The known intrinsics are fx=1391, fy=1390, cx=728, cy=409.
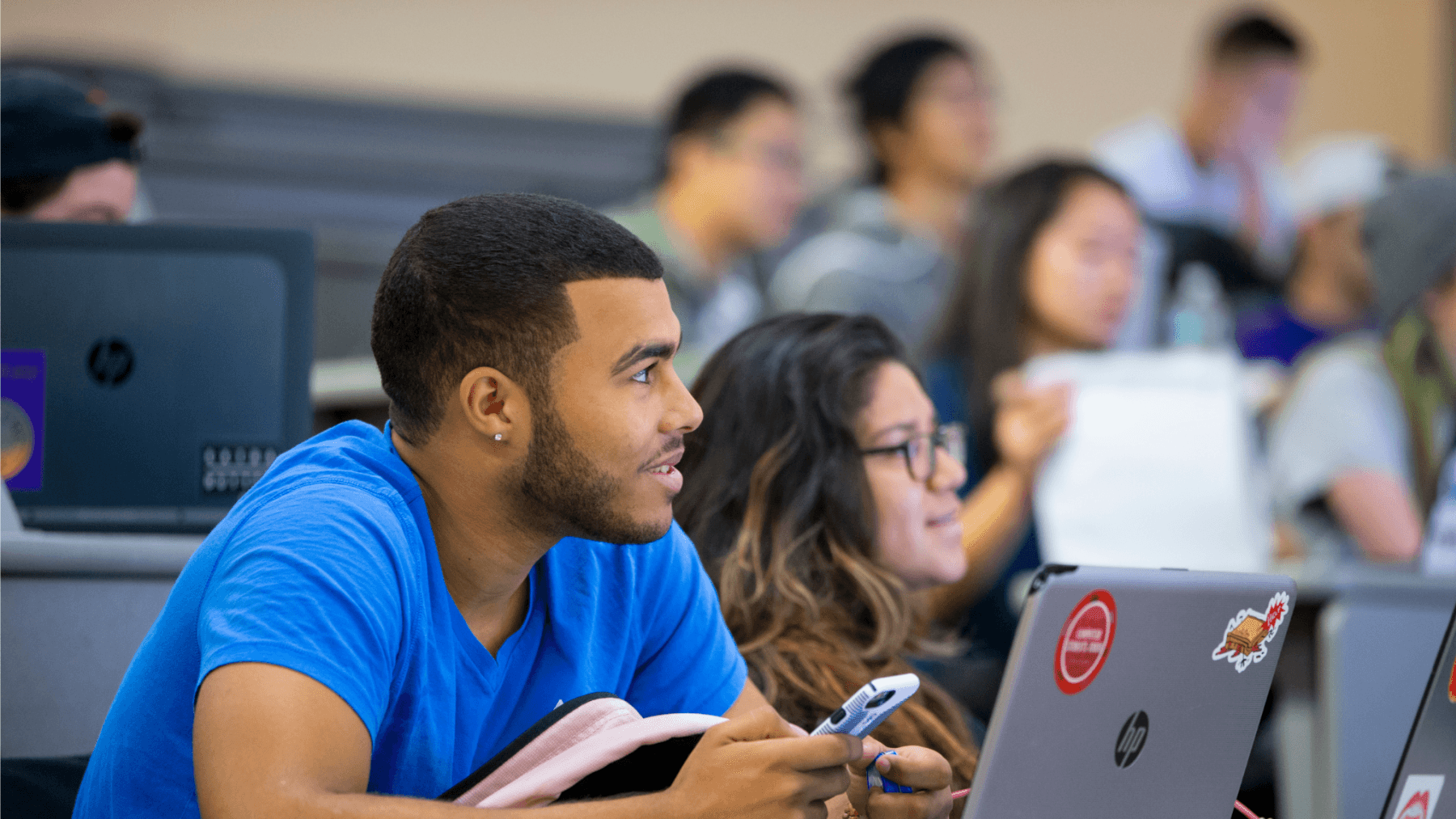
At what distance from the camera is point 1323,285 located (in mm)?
3592

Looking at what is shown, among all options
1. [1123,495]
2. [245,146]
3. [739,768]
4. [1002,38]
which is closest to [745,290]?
[1123,495]

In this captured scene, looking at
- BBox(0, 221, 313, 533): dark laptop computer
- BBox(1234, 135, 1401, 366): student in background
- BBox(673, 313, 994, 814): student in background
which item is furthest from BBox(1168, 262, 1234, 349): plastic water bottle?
BBox(0, 221, 313, 533): dark laptop computer

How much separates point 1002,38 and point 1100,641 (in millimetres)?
4507

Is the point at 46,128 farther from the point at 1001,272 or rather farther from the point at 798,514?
the point at 1001,272

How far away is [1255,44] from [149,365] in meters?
3.23

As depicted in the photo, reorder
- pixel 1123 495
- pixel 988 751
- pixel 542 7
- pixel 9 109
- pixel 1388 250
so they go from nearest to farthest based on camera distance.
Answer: pixel 988 751
pixel 9 109
pixel 1123 495
pixel 1388 250
pixel 542 7

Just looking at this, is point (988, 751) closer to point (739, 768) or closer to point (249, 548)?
point (739, 768)

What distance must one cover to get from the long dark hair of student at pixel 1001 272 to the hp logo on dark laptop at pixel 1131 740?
170cm

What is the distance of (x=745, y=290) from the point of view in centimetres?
335

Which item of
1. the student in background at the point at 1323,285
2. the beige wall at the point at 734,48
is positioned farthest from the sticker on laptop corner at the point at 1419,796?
the beige wall at the point at 734,48

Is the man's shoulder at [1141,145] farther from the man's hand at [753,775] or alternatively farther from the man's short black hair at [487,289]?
the man's hand at [753,775]

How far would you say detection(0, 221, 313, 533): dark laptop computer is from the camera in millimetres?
1451

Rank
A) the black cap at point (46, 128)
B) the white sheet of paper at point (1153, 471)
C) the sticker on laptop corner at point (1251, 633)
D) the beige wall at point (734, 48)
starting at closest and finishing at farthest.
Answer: the sticker on laptop corner at point (1251, 633), the black cap at point (46, 128), the white sheet of paper at point (1153, 471), the beige wall at point (734, 48)

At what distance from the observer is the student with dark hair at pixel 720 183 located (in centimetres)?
302
